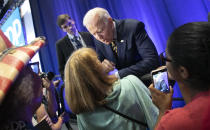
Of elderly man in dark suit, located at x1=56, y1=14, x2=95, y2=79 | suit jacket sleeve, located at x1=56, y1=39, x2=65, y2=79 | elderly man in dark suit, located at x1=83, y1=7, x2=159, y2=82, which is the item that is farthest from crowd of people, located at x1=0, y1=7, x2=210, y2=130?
suit jacket sleeve, located at x1=56, y1=39, x2=65, y2=79

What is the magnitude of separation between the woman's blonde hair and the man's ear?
58 centimetres

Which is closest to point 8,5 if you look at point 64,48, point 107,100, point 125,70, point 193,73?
point 64,48

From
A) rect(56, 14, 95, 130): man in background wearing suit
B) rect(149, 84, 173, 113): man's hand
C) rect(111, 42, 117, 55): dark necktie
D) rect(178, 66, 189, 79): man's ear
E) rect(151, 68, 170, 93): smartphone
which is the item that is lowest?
rect(149, 84, 173, 113): man's hand

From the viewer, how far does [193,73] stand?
850 mm

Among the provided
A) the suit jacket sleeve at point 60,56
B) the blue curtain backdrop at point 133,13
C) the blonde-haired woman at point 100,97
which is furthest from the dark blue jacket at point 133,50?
the suit jacket sleeve at point 60,56

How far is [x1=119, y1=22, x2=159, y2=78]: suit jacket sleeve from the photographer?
6.36ft

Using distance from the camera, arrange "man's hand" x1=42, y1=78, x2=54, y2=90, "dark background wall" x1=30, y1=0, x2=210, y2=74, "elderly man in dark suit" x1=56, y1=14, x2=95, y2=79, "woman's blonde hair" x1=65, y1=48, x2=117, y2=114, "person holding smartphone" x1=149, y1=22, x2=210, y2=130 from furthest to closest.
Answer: "elderly man in dark suit" x1=56, y1=14, x2=95, y2=79, "dark background wall" x1=30, y1=0, x2=210, y2=74, "man's hand" x1=42, y1=78, x2=54, y2=90, "woman's blonde hair" x1=65, y1=48, x2=117, y2=114, "person holding smartphone" x1=149, y1=22, x2=210, y2=130

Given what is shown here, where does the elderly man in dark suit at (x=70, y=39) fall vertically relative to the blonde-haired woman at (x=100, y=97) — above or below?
above

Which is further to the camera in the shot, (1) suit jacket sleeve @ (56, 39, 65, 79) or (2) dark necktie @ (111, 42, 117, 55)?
(1) suit jacket sleeve @ (56, 39, 65, 79)

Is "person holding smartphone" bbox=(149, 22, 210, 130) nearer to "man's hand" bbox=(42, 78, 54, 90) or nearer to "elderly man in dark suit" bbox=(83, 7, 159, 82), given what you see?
"elderly man in dark suit" bbox=(83, 7, 159, 82)

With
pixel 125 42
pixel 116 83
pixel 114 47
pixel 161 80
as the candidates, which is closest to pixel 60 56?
pixel 114 47

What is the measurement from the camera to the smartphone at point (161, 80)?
4.21 ft

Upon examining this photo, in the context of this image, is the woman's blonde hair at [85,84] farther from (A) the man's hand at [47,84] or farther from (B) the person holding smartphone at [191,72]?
(A) the man's hand at [47,84]

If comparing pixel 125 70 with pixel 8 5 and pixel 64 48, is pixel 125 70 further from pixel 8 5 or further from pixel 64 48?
pixel 8 5
